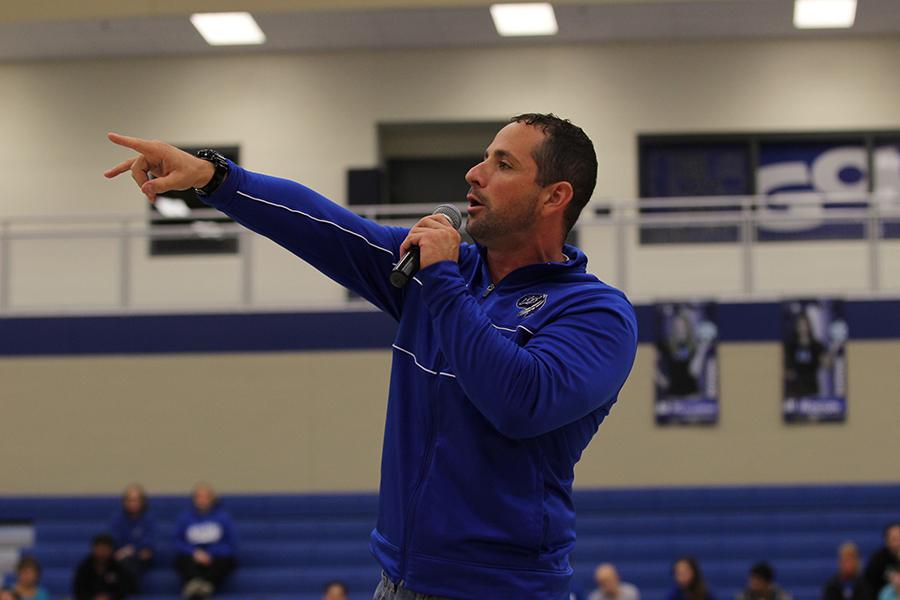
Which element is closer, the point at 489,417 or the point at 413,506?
the point at 489,417

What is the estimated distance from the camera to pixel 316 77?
16547 millimetres

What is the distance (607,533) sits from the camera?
1290cm

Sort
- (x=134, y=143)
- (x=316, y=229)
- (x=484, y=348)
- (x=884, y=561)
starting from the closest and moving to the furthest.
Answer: (x=484, y=348), (x=134, y=143), (x=316, y=229), (x=884, y=561)

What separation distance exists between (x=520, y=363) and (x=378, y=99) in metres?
14.0

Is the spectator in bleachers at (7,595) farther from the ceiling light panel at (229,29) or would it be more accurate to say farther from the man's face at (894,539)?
the man's face at (894,539)

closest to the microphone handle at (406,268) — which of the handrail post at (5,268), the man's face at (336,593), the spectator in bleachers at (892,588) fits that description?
the man's face at (336,593)

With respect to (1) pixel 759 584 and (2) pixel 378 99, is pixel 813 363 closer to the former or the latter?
(1) pixel 759 584

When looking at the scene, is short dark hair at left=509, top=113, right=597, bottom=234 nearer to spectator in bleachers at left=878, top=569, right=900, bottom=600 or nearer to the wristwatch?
the wristwatch

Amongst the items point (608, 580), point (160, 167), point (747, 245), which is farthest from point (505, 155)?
point (747, 245)

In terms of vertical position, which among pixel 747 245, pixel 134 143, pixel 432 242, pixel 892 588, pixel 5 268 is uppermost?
pixel 747 245

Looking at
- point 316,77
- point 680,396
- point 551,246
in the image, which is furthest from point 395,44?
point 551,246

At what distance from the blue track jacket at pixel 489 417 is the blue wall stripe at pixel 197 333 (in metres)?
10.9

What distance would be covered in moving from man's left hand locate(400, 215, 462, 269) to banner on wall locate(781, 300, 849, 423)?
11170 mm

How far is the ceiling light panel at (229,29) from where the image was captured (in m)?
14.8
